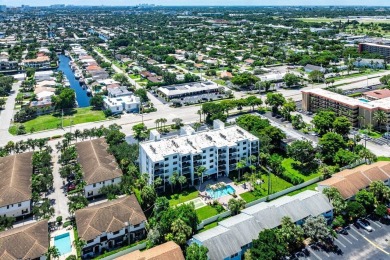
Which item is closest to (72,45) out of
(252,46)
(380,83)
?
(252,46)

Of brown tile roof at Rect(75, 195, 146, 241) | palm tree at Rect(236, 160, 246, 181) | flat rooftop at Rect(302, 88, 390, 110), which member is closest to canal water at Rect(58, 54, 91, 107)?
palm tree at Rect(236, 160, 246, 181)

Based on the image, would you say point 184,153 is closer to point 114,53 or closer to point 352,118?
point 352,118

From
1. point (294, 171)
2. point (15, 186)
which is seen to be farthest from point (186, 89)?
point (15, 186)

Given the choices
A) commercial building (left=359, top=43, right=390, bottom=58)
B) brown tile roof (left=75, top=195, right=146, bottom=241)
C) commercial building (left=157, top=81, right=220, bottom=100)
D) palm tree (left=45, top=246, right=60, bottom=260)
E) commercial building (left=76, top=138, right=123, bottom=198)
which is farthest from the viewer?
commercial building (left=359, top=43, right=390, bottom=58)

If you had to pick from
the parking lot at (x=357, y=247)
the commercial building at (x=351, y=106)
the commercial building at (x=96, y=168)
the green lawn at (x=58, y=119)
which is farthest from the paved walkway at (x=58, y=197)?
the commercial building at (x=351, y=106)

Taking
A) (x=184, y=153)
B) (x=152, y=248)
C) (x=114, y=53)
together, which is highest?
(x=114, y=53)

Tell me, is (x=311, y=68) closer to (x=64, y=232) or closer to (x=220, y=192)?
(x=220, y=192)

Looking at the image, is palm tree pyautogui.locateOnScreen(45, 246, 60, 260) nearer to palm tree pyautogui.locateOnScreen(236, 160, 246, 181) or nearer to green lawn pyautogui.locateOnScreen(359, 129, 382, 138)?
palm tree pyautogui.locateOnScreen(236, 160, 246, 181)
